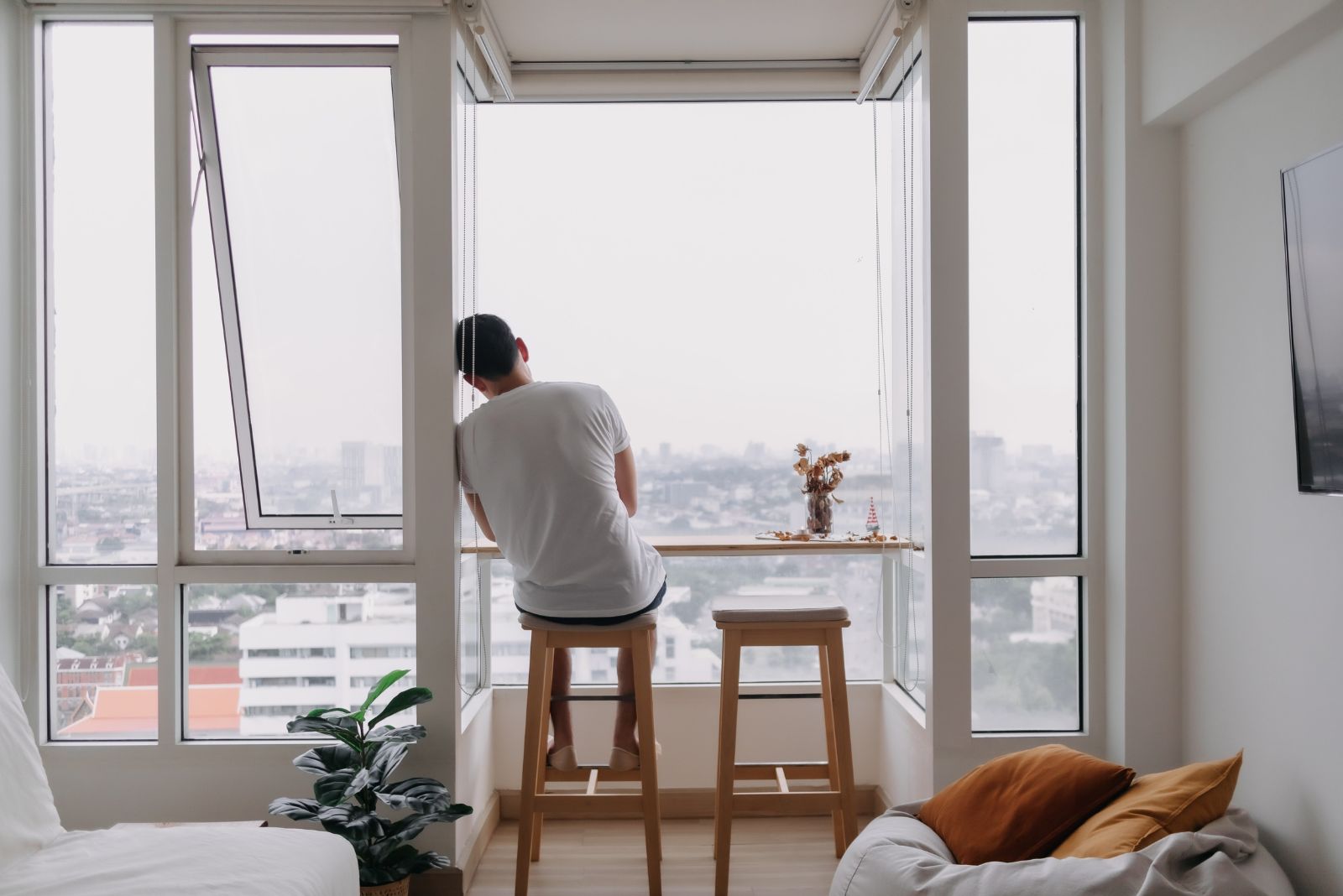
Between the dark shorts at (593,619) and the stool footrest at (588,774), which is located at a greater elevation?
the dark shorts at (593,619)

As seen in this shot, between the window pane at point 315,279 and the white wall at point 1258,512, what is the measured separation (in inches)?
98.2

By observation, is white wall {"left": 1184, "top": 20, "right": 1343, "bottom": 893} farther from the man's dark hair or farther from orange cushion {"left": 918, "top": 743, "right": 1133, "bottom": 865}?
the man's dark hair

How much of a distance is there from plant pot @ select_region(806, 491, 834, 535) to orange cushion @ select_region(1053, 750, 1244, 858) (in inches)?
54.6

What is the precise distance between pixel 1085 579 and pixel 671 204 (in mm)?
2049

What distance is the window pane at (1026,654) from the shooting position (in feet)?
9.61

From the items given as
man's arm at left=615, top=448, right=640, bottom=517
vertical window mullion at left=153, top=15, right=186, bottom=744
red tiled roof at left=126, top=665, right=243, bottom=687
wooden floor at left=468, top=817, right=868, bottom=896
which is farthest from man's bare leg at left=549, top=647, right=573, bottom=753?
vertical window mullion at left=153, top=15, right=186, bottom=744

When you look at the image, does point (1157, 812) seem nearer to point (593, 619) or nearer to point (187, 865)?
point (593, 619)

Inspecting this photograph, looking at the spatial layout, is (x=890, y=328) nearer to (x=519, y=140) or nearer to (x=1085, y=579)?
(x=1085, y=579)

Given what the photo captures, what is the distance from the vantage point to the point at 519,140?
356 cm

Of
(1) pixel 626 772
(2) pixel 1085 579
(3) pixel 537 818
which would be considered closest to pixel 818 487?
(2) pixel 1085 579

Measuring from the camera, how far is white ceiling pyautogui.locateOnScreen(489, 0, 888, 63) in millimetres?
3006

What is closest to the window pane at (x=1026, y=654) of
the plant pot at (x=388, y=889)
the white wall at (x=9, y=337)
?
the plant pot at (x=388, y=889)

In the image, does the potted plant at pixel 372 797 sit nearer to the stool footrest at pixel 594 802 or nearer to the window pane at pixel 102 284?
the stool footrest at pixel 594 802

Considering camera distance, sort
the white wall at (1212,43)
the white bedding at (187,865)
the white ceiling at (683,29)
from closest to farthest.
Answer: the white bedding at (187,865), the white wall at (1212,43), the white ceiling at (683,29)
